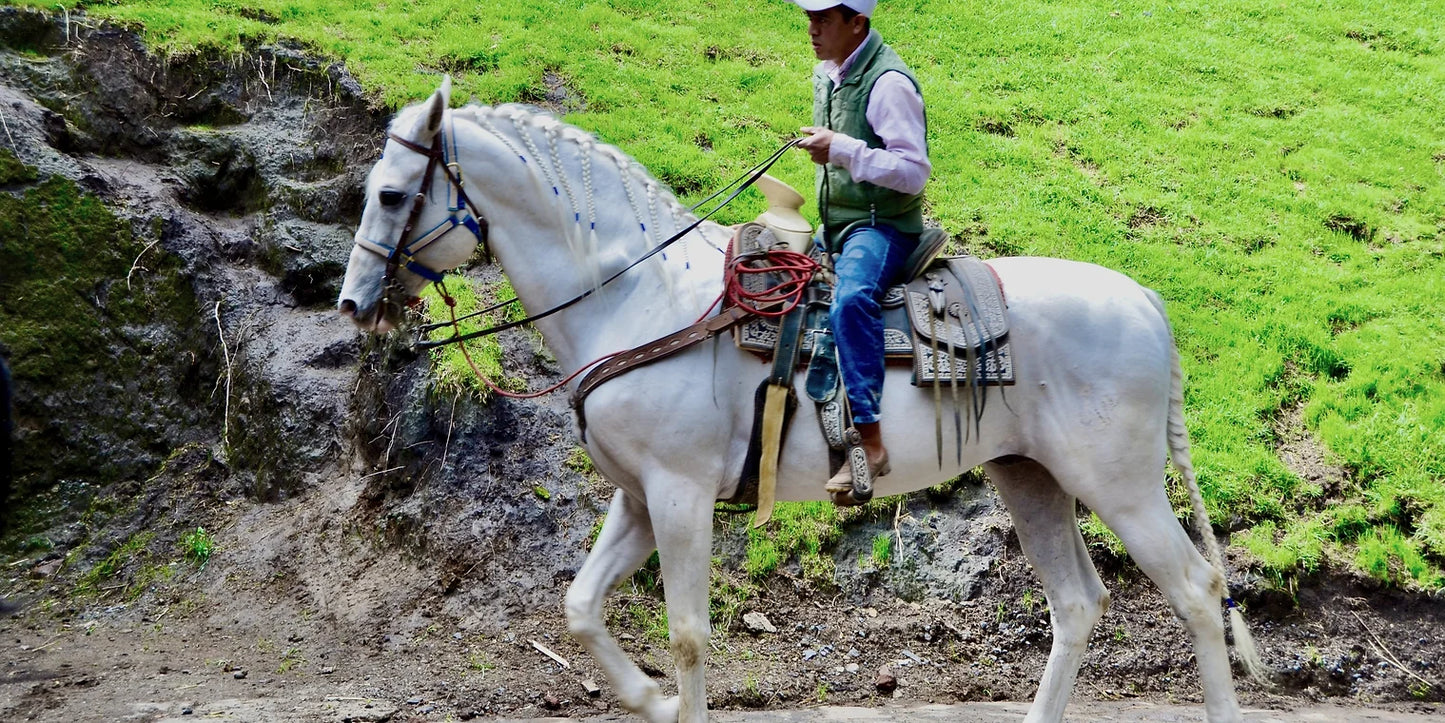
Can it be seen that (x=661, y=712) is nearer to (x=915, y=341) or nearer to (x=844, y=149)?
(x=915, y=341)

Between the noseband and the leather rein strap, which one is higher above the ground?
the noseband

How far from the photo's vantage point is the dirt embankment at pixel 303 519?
5.81m

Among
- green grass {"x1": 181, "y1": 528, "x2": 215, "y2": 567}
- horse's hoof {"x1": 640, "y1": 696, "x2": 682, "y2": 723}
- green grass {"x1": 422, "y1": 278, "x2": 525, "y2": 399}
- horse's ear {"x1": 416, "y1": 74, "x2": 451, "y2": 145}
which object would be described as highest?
horse's ear {"x1": 416, "y1": 74, "x2": 451, "y2": 145}

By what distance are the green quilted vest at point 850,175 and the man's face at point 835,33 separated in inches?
2.5

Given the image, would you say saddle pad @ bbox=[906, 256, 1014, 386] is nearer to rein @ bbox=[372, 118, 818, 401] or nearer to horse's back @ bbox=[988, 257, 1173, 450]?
horse's back @ bbox=[988, 257, 1173, 450]

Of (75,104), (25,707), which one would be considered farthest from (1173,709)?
(75,104)

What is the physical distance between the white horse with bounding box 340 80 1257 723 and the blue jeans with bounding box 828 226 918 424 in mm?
173

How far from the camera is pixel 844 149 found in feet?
13.3

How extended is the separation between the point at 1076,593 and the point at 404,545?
4504 mm

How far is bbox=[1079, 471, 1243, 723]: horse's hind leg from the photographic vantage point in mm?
4254

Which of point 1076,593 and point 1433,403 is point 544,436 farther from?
point 1433,403

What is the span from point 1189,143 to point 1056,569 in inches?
277

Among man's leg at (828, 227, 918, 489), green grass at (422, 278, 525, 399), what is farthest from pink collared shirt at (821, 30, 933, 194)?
green grass at (422, 278, 525, 399)

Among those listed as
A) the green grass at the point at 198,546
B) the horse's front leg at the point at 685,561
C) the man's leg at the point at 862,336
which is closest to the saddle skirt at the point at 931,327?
the man's leg at the point at 862,336
